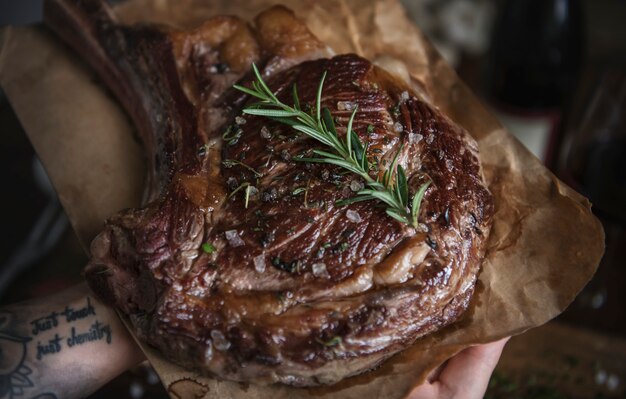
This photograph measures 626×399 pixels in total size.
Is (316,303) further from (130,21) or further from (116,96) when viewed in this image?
(130,21)

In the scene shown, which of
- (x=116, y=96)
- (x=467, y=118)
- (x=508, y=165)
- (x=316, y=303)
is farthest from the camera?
(x=116, y=96)

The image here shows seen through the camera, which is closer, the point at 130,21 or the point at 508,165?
the point at 508,165

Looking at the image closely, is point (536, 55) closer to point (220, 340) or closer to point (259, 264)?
point (259, 264)

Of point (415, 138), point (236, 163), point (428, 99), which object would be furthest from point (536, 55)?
point (236, 163)

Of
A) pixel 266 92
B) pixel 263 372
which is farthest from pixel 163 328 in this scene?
pixel 266 92

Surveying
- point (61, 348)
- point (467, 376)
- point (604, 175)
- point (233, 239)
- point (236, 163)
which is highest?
point (236, 163)

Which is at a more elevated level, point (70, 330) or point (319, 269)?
point (319, 269)

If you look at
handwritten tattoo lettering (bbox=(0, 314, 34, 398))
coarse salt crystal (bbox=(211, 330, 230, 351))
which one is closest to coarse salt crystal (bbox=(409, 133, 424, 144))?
coarse salt crystal (bbox=(211, 330, 230, 351))

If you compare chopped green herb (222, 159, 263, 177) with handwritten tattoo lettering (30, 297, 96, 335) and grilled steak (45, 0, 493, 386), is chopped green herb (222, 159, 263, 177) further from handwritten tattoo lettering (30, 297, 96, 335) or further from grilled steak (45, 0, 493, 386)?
handwritten tattoo lettering (30, 297, 96, 335)
